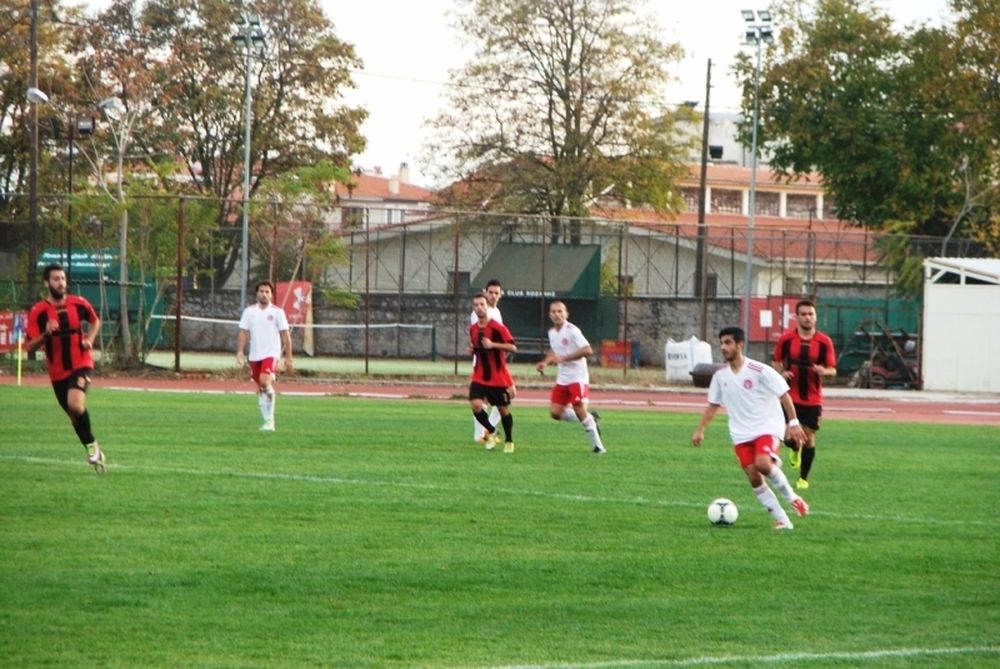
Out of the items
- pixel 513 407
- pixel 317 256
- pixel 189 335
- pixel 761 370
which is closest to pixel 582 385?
pixel 761 370

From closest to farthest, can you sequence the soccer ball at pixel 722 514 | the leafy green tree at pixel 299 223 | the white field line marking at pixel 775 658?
the white field line marking at pixel 775 658
the soccer ball at pixel 722 514
the leafy green tree at pixel 299 223

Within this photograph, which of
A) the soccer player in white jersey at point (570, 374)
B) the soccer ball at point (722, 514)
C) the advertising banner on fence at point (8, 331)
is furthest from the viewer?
the advertising banner on fence at point (8, 331)

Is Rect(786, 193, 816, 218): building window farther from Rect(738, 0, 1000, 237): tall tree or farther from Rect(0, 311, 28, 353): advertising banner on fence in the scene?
Rect(0, 311, 28, 353): advertising banner on fence

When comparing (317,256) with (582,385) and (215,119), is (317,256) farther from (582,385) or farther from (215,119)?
(582,385)

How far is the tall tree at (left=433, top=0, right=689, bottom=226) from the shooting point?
6041 centimetres

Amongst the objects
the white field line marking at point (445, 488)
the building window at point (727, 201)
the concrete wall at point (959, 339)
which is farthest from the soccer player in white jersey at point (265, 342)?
the building window at point (727, 201)

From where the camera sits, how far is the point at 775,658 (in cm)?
855

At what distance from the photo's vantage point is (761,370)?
540 inches

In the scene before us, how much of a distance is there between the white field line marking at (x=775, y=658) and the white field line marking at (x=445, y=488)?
5698 mm

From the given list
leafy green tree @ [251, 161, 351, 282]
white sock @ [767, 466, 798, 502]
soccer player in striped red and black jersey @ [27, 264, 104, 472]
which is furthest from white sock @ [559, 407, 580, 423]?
leafy green tree @ [251, 161, 351, 282]

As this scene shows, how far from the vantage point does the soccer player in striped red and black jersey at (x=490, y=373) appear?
20547 mm

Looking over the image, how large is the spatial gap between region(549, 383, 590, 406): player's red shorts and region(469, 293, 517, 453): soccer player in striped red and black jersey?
0.68m

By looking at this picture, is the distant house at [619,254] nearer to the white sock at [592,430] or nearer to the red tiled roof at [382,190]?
the white sock at [592,430]

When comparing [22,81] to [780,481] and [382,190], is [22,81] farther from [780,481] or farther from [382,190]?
[382,190]
